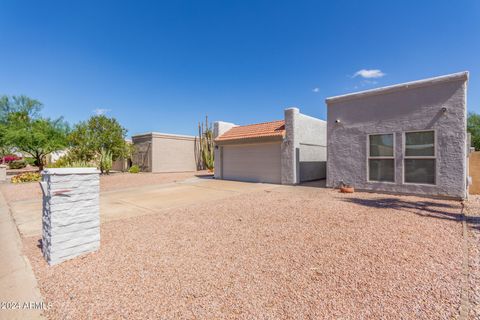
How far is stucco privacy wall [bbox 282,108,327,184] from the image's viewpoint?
12.9 meters

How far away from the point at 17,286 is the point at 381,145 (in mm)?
11422

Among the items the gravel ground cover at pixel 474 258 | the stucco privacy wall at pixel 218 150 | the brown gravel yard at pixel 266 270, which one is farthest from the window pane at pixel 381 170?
the stucco privacy wall at pixel 218 150

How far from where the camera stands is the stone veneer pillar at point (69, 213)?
374cm

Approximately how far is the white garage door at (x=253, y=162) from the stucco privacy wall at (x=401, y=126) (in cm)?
356

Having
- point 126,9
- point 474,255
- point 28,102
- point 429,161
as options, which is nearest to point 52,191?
point 474,255

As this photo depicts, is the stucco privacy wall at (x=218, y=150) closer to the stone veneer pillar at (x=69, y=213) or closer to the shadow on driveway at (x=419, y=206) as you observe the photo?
the shadow on driveway at (x=419, y=206)

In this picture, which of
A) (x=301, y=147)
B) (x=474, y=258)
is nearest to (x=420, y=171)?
(x=301, y=147)

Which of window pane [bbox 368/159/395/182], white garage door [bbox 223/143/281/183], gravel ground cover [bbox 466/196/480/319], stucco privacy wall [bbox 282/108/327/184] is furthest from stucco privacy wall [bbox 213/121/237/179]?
gravel ground cover [bbox 466/196/480/319]

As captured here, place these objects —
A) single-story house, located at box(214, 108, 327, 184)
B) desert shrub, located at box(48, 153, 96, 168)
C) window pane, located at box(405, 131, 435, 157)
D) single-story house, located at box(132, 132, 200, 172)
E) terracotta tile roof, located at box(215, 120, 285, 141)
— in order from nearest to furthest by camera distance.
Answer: desert shrub, located at box(48, 153, 96, 168) → window pane, located at box(405, 131, 435, 157) → single-story house, located at box(214, 108, 327, 184) → terracotta tile roof, located at box(215, 120, 285, 141) → single-story house, located at box(132, 132, 200, 172)

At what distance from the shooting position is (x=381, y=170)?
382 inches

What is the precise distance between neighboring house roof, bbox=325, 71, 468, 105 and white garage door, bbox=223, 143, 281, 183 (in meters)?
4.49

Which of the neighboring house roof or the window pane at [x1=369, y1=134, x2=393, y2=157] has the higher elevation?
the neighboring house roof

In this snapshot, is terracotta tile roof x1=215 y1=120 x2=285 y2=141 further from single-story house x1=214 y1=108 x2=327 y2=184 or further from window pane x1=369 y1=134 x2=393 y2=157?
window pane x1=369 y1=134 x2=393 y2=157

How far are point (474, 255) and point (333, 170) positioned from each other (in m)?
7.35
